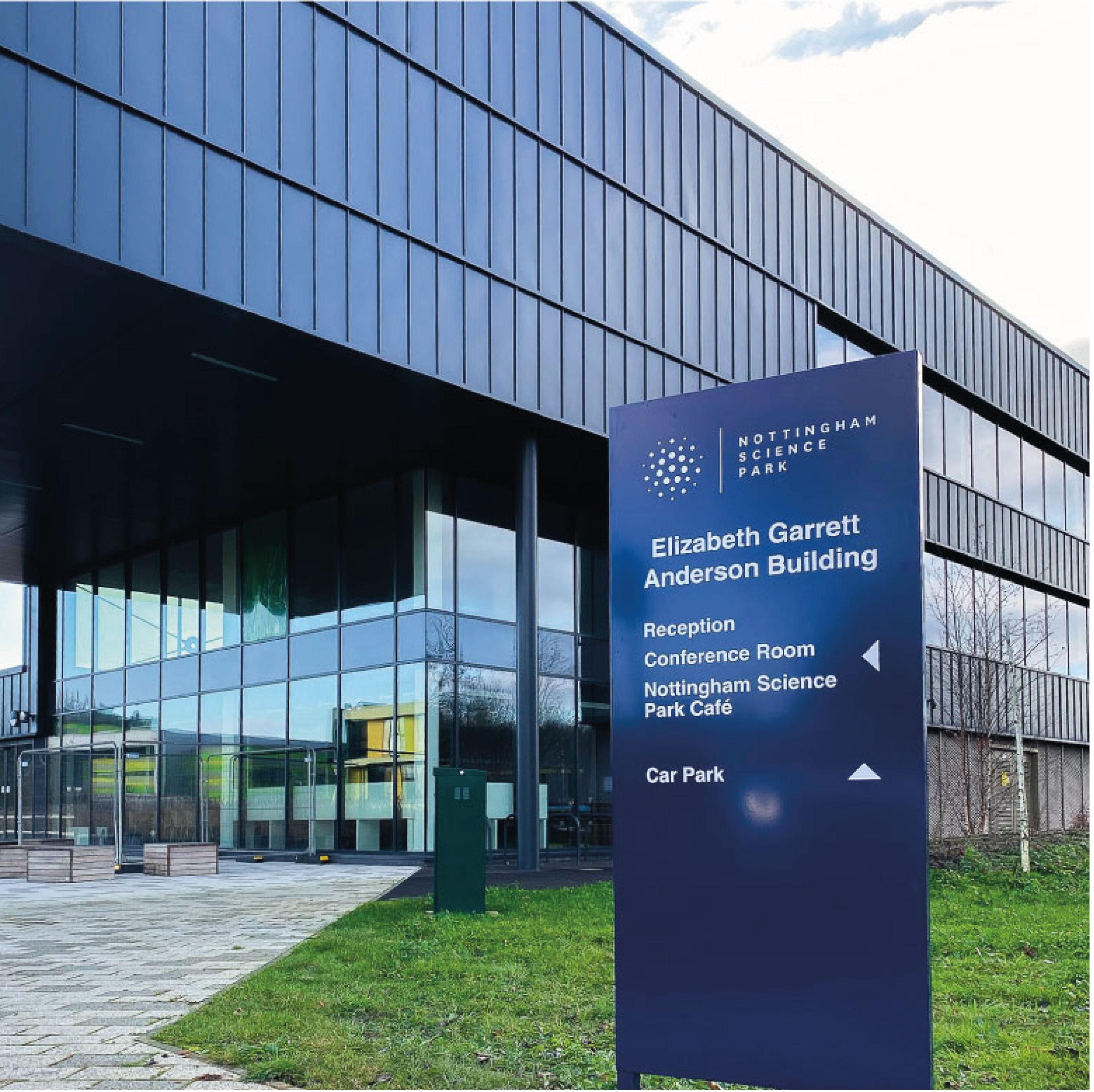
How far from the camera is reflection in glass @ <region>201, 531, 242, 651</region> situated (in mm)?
29359

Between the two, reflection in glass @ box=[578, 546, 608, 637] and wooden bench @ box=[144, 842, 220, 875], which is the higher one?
reflection in glass @ box=[578, 546, 608, 637]

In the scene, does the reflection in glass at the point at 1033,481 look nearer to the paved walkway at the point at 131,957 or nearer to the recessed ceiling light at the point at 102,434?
the paved walkway at the point at 131,957

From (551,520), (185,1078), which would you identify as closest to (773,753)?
(185,1078)

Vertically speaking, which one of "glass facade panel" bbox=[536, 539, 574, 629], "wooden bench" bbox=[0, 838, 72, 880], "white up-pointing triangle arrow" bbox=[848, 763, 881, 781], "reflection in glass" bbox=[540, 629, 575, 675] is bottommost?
"wooden bench" bbox=[0, 838, 72, 880]

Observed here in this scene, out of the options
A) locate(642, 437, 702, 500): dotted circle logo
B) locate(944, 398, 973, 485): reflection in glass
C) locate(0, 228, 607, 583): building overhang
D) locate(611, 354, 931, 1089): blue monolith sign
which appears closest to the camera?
locate(611, 354, 931, 1089): blue monolith sign

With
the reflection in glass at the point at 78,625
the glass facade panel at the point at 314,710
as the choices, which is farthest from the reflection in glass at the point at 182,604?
the glass facade panel at the point at 314,710

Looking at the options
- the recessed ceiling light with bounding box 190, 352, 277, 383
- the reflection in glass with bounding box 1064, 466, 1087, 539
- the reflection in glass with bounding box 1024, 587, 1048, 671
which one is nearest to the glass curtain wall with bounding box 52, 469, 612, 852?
the recessed ceiling light with bounding box 190, 352, 277, 383

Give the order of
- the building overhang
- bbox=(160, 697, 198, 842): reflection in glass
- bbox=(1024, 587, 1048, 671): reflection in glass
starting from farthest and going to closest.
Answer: bbox=(1024, 587, 1048, 671): reflection in glass → bbox=(160, 697, 198, 842): reflection in glass → the building overhang

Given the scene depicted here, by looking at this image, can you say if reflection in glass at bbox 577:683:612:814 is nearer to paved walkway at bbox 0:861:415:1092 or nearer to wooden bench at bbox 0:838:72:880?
paved walkway at bbox 0:861:415:1092

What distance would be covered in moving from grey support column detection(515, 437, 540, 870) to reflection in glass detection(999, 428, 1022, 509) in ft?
63.9

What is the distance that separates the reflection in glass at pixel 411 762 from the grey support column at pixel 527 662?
6.12ft

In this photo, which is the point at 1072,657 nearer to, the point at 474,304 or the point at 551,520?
the point at 551,520

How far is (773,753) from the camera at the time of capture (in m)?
5.18

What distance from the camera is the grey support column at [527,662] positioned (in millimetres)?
22688
